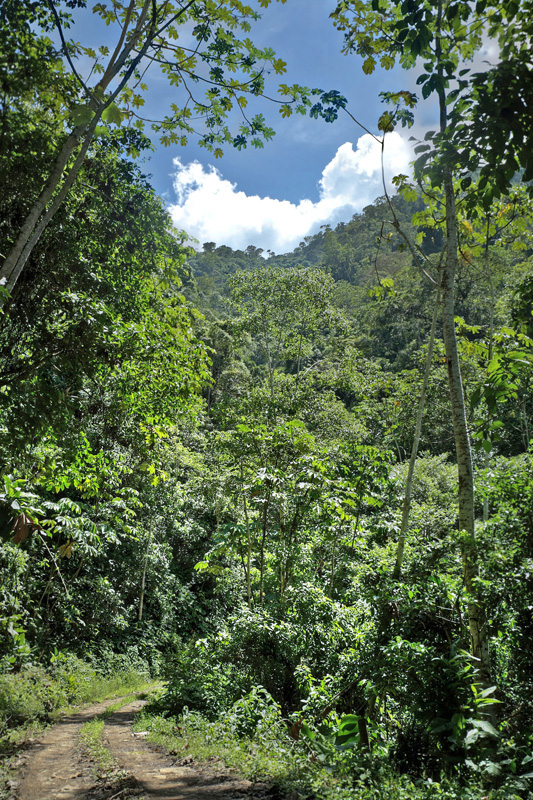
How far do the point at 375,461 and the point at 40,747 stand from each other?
16.2 ft

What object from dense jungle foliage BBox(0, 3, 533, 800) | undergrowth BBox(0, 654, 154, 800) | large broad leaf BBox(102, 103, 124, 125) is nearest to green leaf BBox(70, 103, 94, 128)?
large broad leaf BBox(102, 103, 124, 125)

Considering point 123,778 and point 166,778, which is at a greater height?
point 166,778

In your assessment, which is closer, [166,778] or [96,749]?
[166,778]

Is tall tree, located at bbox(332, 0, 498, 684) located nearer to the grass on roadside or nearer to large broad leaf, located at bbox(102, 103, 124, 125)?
large broad leaf, located at bbox(102, 103, 124, 125)

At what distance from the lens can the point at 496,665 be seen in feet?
12.5

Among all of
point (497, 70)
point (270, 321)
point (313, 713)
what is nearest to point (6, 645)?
point (313, 713)

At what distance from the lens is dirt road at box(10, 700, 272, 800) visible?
3.18 meters

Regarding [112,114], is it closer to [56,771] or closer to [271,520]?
[56,771]

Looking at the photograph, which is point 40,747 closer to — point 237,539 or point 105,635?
point 237,539

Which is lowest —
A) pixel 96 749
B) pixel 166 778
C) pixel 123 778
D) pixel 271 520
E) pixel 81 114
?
pixel 96 749

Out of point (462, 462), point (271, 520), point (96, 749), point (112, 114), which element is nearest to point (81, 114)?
point (112, 114)

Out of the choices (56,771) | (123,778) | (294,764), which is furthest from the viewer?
(56,771)

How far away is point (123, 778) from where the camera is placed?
3.59m

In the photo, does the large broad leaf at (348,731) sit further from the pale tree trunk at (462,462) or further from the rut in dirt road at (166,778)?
the pale tree trunk at (462,462)
